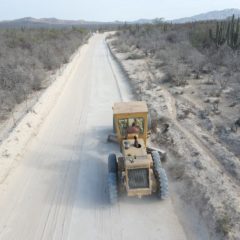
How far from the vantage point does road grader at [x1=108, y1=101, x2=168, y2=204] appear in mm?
9797

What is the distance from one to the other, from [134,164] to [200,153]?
340 centimetres

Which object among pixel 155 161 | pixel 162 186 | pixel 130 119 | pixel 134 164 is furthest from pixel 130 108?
pixel 162 186

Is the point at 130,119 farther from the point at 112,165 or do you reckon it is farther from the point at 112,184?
the point at 112,184

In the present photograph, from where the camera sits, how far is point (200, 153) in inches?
487

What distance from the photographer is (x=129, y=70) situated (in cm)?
2834

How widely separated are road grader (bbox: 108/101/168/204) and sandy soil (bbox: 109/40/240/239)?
78cm

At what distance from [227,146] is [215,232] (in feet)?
15.8

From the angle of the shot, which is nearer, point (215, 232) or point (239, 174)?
point (215, 232)

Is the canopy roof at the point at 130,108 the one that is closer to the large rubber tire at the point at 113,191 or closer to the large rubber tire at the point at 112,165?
the large rubber tire at the point at 112,165

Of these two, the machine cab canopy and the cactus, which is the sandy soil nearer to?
the machine cab canopy

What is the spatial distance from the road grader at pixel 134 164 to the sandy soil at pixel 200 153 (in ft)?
2.56

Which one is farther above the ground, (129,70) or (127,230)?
(127,230)

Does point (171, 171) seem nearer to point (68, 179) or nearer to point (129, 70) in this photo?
point (68, 179)

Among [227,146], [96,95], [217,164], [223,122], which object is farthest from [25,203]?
[96,95]
